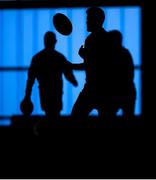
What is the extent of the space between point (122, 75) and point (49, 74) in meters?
0.57

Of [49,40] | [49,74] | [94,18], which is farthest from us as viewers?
[49,74]

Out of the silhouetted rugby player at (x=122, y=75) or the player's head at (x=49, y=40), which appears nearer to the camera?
the silhouetted rugby player at (x=122, y=75)

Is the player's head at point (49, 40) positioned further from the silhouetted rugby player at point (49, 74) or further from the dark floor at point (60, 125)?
the dark floor at point (60, 125)

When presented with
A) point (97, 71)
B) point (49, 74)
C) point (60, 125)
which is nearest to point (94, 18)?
point (97, 71)

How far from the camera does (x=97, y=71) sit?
3418mm

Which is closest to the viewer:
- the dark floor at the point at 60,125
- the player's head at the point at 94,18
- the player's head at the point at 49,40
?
the dark floor at the point at 60,125

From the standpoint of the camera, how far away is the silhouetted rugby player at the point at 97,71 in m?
3.40

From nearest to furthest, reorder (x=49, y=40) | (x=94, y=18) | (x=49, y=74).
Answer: (x=94, y=18)
(x=49, y=40)
(x=49, y=74)

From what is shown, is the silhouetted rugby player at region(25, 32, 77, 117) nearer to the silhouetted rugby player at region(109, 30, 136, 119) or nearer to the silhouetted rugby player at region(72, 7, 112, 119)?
the silhouetted rugby player at region(72, 7, 112, 119)

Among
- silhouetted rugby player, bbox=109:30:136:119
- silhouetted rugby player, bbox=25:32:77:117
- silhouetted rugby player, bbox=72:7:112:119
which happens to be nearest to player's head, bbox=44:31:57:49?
silhouetted rugby player, bbox=25:32:77:117

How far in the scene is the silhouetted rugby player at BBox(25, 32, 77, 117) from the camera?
3.63 metres

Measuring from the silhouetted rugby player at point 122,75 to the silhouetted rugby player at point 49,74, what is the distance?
11.7 inches

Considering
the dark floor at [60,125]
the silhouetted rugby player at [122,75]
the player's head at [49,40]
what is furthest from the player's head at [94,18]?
the dark floor at [60,125]

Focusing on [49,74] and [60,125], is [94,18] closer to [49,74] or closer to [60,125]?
[49,74]
